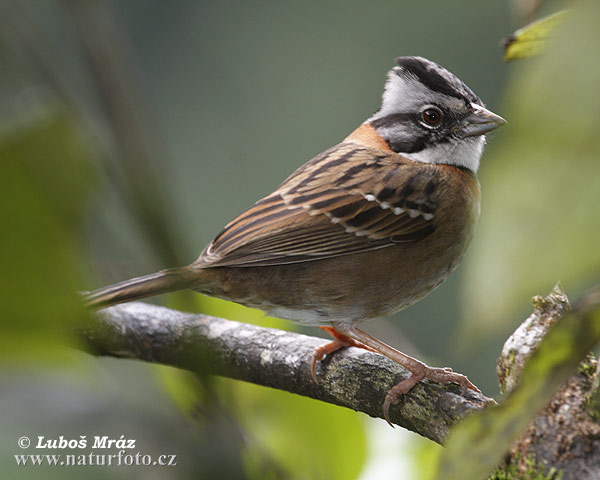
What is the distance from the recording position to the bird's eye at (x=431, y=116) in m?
3.45

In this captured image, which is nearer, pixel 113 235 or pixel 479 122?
pixel 113 235

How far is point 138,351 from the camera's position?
2723mm

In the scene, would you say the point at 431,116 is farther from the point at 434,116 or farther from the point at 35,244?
the point at 35,244

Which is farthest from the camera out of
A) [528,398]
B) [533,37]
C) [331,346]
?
[331,346]

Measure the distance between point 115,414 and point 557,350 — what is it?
1.25 feet

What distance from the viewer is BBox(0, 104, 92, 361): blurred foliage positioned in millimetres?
395

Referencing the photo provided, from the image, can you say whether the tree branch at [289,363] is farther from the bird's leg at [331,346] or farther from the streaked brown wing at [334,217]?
the streaked brown wing at [334,217]

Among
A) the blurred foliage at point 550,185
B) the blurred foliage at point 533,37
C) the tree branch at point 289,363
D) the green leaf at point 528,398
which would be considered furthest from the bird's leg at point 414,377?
the blurred foliage at point 550,185

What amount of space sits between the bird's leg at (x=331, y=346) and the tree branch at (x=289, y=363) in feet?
0.08

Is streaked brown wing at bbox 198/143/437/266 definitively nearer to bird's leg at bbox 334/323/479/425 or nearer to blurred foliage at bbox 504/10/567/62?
bird's leg at bbox 334/323/479/425

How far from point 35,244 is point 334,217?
2.79m

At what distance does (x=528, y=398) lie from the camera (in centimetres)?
60

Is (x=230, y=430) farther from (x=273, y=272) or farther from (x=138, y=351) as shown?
(x=273, y=272)

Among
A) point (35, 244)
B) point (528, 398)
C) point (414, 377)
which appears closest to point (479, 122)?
point (414, 377)
